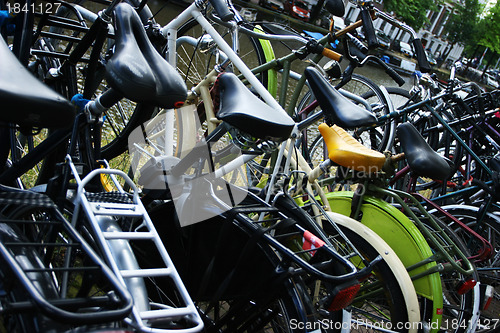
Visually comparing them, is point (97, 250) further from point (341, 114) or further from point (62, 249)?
point (341, 114)

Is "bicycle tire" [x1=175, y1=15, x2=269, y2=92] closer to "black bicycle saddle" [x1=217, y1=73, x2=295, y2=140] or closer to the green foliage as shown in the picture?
"black bicycle saddle" [x1=217, y1=73, x2=295, y2=140]

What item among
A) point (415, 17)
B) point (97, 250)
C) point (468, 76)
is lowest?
point (97, 250)

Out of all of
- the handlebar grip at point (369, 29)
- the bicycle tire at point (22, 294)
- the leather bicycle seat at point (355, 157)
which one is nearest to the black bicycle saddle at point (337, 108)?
the leather bicycle seat at point (355, 157)

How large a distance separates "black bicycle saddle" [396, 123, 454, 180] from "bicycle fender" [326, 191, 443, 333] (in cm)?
37

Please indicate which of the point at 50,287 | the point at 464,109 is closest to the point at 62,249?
the point at 50,287

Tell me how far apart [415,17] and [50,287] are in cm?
4138

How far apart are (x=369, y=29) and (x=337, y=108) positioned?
109cm

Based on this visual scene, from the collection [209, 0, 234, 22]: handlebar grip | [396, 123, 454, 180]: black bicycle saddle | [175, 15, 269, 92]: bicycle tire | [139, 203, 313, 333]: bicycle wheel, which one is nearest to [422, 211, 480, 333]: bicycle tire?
[396, 123, 454, 180]: black bicycle saddle

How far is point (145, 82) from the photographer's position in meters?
1.31

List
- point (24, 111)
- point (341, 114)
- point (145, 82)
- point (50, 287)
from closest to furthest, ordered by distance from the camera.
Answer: point (24, 111) < point (50, 287) < point (145, 82) < point (341, 114)

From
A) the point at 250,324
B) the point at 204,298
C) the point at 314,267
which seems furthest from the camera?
the point at 204,298

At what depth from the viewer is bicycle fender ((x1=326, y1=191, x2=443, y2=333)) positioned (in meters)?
2.62

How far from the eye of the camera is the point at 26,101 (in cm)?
96

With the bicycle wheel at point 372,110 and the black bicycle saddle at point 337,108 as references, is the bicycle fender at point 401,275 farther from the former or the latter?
the bicycle wheel at point 372,110
